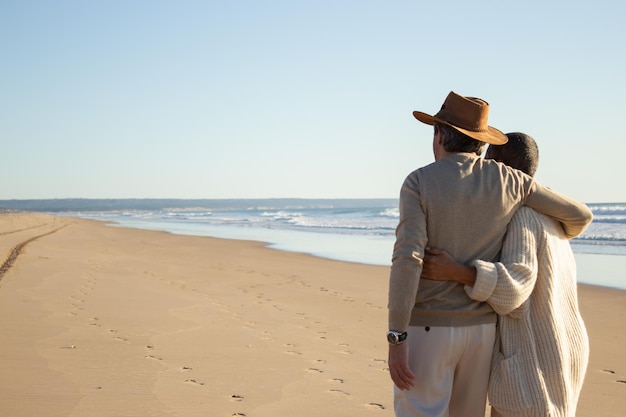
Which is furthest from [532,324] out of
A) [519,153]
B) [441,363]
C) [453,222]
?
[519,153]

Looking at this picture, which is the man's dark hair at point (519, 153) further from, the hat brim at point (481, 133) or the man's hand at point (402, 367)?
the man's hand at point (402, 367)

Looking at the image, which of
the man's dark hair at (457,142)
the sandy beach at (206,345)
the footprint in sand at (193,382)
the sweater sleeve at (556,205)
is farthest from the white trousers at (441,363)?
the footprint in sand at (193,382)

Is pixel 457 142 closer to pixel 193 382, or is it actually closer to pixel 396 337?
pixel 396 337

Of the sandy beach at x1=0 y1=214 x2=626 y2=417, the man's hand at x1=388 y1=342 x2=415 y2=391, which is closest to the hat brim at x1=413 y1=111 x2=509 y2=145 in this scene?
the man's hand at x1=388 y1=342 x2=415 y2=391

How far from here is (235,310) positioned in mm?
7797

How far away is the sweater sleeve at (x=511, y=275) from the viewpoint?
222cm

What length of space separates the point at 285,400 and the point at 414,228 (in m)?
2.61

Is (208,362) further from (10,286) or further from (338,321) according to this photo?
(10,286)

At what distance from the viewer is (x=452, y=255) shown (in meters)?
2.29

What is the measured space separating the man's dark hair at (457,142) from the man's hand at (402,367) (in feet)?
2.40

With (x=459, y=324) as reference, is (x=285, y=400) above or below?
below

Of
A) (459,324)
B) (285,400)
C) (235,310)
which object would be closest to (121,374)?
(285,400)

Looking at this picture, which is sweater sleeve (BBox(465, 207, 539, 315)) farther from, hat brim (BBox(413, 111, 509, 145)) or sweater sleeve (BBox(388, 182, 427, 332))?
hat brim (BBox(413, 111, 509, 145))

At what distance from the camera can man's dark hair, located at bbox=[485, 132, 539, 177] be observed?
2547 millimetres
